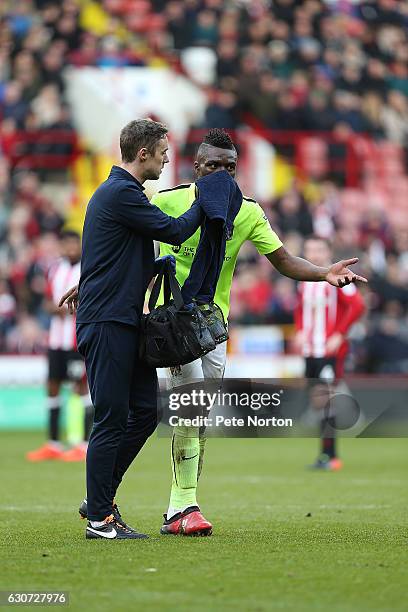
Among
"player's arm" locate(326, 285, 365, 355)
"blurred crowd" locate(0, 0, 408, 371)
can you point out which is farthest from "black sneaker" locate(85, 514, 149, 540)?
"blurred crowd" locate(0, 0, 408, 371)

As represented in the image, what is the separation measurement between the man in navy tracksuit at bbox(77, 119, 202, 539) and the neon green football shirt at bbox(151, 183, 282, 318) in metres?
0.43

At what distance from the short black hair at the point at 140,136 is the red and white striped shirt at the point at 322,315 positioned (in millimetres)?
6429

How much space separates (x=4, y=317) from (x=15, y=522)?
1094cm

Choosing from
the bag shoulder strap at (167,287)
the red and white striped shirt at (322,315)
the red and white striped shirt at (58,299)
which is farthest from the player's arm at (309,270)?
the red and white striped shirt at (58,299)

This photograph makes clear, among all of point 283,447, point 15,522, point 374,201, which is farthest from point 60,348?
point 374,201

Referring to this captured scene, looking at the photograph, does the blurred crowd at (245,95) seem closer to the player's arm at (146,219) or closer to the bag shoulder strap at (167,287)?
the bag shoulder strap at (167,287)

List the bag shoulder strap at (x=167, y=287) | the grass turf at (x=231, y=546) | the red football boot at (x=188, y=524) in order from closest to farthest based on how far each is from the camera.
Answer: the grass turf at (x=231, y=546) → the bag shoulder strap at (x=167, y=287) → the red football boot at (x=188, y=524)

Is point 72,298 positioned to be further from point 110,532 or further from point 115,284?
point 110,532

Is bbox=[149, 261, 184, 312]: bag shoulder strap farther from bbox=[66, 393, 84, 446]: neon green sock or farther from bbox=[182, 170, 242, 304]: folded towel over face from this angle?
bbox=[66, 393, 84, 446]: neon green sock

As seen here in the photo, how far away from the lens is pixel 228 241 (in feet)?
25.2

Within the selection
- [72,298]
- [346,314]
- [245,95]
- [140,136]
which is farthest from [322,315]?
[245,95]

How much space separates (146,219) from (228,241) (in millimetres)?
798

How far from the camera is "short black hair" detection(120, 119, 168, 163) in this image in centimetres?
718

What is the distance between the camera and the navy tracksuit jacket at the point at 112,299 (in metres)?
7.05
